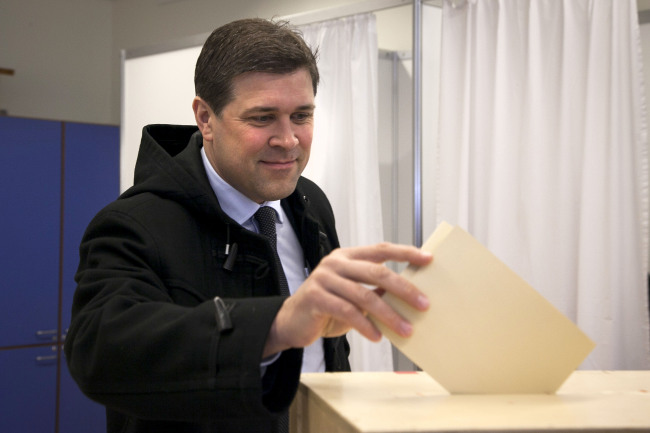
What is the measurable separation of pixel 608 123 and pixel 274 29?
1.45 meters

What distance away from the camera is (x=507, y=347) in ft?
2.66

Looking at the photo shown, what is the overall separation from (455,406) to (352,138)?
2.41m

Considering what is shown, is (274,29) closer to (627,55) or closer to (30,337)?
(627,55)

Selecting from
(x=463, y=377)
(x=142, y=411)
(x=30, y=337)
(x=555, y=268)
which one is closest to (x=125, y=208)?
(x=142, y=411)

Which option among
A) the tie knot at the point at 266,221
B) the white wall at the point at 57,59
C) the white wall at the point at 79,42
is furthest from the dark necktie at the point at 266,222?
the white wall at the point at 57,59

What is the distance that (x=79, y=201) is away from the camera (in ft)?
14.9

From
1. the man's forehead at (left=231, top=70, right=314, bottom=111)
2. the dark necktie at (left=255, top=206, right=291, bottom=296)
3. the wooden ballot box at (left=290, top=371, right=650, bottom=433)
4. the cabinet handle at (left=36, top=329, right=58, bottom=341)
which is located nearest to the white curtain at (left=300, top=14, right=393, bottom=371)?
the dark necktie at (left=255, top=206, right=291, bottom=296)

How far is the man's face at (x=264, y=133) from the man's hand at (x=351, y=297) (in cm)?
57

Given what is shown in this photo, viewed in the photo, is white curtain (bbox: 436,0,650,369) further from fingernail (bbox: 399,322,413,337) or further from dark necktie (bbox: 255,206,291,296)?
fingernail (bbox: 399,322,413,337)

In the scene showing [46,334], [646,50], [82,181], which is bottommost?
[46,334]

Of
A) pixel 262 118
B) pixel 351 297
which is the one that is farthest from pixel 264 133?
pixel 351 297

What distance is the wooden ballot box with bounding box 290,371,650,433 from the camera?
657 millimetres

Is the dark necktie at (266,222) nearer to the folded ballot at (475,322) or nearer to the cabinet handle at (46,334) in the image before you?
the folded ballot at (475,322)

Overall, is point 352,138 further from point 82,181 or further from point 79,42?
point 79,42
